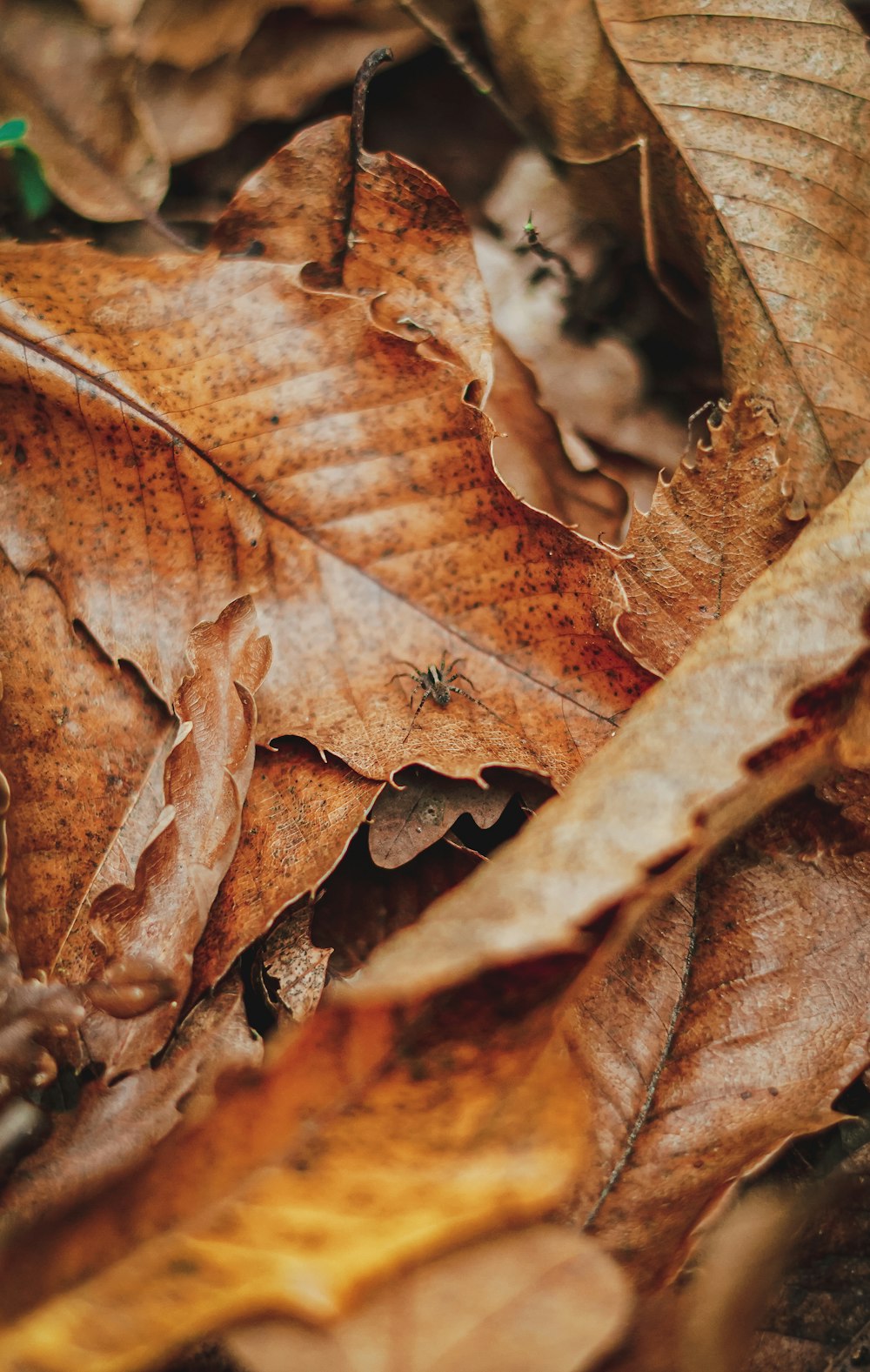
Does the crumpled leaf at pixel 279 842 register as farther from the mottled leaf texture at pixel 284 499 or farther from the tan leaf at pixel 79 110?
the tan leaf at pixel 79 110

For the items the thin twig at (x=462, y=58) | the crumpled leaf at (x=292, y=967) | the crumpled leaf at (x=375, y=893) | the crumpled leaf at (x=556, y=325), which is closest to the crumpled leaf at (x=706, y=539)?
the crumpled leaf at (x=375, y=893)

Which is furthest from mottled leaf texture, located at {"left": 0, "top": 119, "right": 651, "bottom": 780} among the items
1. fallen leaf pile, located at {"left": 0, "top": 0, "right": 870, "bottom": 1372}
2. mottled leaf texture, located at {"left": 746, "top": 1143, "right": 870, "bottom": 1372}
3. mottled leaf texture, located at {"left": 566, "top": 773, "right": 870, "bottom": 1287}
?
mottled leaf texture, located at {"left": 746, "top": 1143, "right": 870, "bottom": 1372}

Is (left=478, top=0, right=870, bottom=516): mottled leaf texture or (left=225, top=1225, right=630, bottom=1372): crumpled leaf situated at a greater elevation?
(left=478, top=0, right=870, bottom=516): mottled leaf texture

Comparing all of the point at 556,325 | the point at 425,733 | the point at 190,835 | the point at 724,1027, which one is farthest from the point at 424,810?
the point at 556,325

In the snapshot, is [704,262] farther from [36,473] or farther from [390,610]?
[36,473]

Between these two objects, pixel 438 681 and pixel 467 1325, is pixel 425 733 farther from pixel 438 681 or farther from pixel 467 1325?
pixel 467 1325

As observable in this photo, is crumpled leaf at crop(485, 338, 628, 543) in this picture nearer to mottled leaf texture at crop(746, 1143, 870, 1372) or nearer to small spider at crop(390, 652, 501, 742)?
small spider at crop(390, 652, 501, 742)

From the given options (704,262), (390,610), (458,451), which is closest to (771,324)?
(704,262)
